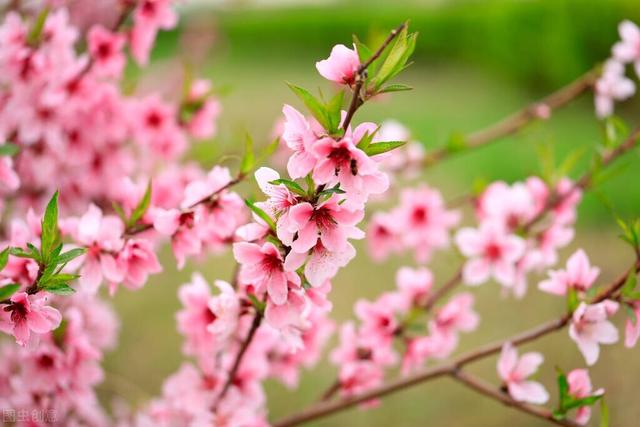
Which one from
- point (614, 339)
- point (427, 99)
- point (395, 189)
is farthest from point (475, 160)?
point (614, 339)

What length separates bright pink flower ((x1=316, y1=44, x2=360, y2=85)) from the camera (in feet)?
1.69

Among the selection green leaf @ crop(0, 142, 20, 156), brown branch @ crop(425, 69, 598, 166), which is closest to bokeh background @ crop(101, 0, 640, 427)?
brown branch @ crop(425, 69, 598, 166)

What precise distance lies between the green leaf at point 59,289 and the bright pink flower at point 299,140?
252mm

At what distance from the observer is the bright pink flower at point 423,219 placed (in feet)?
3.93

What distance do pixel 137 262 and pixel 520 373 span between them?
50 cm

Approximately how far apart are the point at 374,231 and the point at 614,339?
60 cm

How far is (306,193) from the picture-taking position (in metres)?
0.54

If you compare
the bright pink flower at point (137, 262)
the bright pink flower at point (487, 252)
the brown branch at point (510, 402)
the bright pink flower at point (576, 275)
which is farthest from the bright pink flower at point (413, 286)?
the bright pink flower at point (137, 262)

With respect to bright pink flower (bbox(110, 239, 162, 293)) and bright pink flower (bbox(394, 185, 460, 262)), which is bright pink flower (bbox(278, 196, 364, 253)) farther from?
bright pink flower (bbox(394, 185, 460, 262))

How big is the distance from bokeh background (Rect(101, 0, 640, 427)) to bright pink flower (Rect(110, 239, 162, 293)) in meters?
0.14

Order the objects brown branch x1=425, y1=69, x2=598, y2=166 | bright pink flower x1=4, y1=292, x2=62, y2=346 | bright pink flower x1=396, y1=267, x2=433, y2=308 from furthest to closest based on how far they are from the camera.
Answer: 1. brown branch x1=425, y1=69, x2=598, y2=166
2. bright pink flower x1=396, y1=267, x2=433, y2=308
3. bright pink flower x1=4, y1=292, x2=62, y2=346

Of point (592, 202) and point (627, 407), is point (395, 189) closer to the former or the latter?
point (627, 407)

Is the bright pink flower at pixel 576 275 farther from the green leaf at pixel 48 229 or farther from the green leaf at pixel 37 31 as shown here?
the green leaf at pixel 37 31

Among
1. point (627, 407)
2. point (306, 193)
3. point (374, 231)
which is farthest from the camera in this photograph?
point (627, 407)
